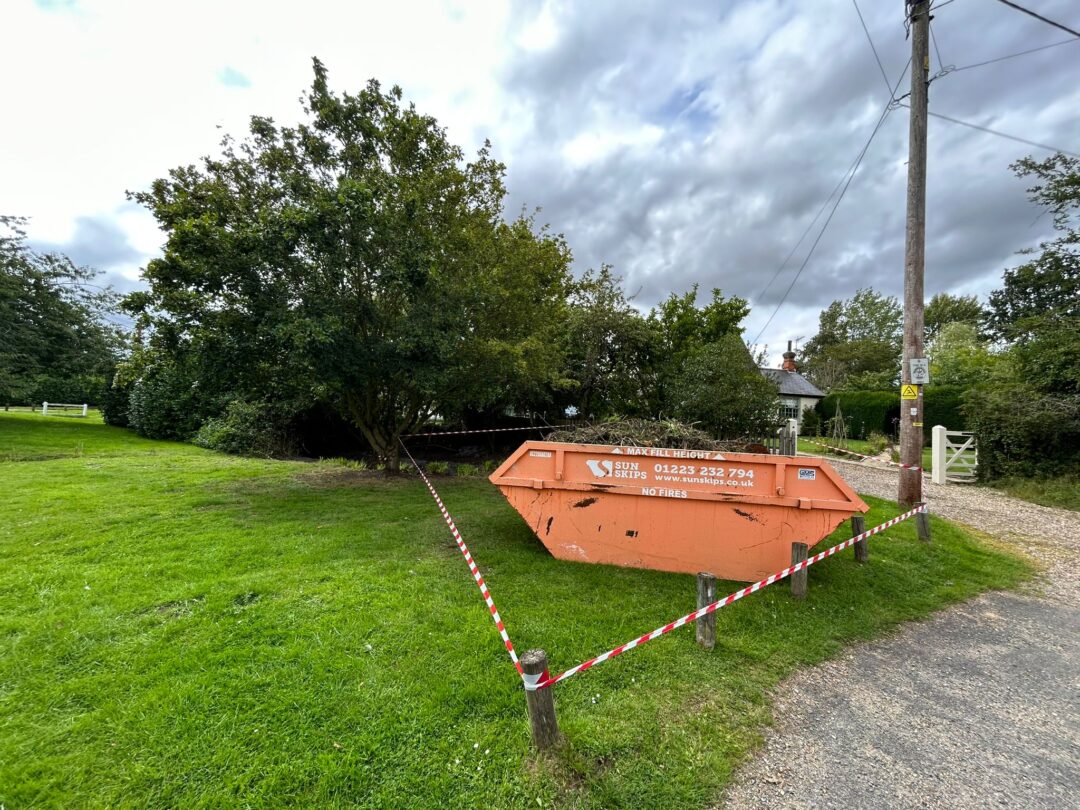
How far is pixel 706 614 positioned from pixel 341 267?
704 cm

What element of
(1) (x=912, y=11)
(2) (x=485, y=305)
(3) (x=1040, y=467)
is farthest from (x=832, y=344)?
(2) (x=485, y=305)

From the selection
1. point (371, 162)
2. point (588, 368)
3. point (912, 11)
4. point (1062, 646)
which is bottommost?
point (1062, 646)

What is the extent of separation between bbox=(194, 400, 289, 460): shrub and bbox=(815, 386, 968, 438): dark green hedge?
80.4 ft

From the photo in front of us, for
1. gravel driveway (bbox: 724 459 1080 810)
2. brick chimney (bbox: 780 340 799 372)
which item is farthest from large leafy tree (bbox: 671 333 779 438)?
brick chimney (bbox: 780 340 799 372)

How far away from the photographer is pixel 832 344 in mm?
50312

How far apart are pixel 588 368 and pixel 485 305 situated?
7.47 metres

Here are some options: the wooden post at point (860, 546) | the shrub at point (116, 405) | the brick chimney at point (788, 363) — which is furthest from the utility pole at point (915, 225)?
the brick chimney at point (788, 363)

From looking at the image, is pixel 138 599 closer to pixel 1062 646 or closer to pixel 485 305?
pixel 485 305

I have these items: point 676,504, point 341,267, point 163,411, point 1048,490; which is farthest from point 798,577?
point 163,411

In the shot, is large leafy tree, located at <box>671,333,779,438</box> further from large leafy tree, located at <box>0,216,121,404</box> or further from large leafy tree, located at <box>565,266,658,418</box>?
large leafy tree, located at <box>0,216,121,404</box>

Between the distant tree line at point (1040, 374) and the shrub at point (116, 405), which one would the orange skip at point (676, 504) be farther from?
the shrub at point (116, 405)

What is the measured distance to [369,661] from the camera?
2957mm

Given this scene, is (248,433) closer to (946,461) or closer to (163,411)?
(163,411)

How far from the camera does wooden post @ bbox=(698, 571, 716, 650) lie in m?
3.16
